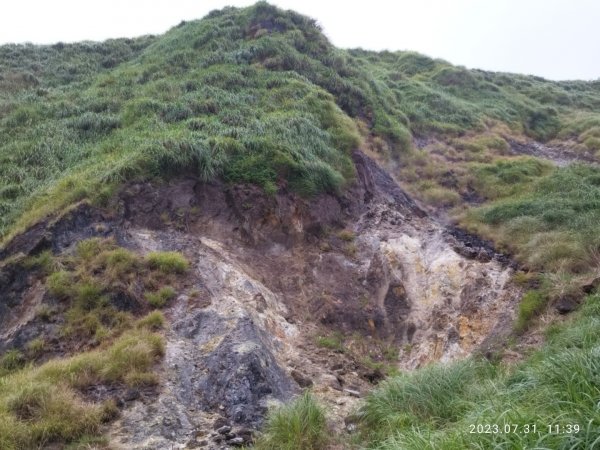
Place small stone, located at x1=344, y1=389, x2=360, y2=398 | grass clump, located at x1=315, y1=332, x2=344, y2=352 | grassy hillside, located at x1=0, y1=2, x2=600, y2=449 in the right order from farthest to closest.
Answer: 1. grass clump, located at x1=315, y1=332, x2=344, y2=352
2. small stone, located at x1=344, y1=389, x2=360, y2=398
3. grassy hillside, located at x1=0, y1=2, x2=600, y2=449

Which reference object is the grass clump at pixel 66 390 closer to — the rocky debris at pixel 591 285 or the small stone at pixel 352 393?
the small stone at pixel 352 393

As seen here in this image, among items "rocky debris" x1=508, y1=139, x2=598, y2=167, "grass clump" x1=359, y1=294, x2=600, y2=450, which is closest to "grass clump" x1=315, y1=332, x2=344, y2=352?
"grass clump" x1=359, y1=294, x2=600, y2=450

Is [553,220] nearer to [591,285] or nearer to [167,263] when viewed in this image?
[591,285]

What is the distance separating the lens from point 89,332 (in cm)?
784

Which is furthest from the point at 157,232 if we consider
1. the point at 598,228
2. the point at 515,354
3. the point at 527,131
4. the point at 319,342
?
the point at 527,131

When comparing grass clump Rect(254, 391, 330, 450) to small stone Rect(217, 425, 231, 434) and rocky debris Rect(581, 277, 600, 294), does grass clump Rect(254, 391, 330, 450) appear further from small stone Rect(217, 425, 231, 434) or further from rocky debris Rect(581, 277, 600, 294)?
rocky debris Rect(581, 277, 600, 294)

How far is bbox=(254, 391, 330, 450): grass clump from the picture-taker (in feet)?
18.5

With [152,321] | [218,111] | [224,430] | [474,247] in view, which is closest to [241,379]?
[224,430]

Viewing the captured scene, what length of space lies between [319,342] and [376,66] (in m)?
23.2

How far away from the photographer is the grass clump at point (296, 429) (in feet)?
18.5

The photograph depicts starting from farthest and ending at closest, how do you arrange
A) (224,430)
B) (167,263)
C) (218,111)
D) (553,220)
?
(218,111) → (553,220) → (167,263) → (224,430)

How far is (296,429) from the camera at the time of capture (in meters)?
5.75

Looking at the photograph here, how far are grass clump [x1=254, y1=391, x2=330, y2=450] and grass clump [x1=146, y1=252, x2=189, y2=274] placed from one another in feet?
12.1

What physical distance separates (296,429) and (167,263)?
4.26 m
